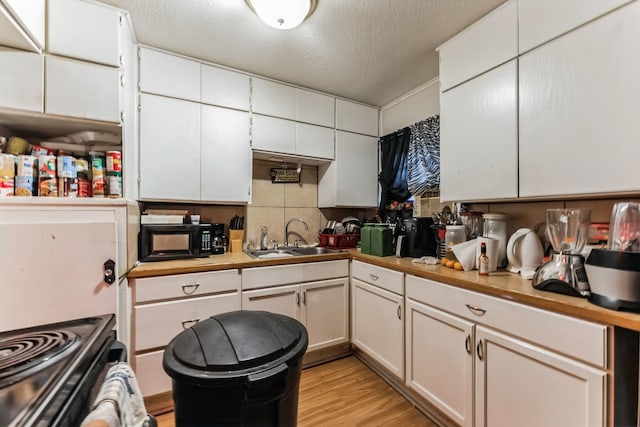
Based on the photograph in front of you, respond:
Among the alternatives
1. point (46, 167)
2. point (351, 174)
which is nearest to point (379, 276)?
point (351, 174)

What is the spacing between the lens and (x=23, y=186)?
4.53ft

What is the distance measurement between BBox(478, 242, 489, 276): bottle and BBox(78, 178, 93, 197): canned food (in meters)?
2.27

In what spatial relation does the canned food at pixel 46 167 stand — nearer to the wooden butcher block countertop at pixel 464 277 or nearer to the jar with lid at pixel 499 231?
the wooden butcher block countertop at pixel 464 277

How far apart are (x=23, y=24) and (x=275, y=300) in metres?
1.98

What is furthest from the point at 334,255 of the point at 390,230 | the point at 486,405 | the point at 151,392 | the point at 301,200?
the point at 151,392

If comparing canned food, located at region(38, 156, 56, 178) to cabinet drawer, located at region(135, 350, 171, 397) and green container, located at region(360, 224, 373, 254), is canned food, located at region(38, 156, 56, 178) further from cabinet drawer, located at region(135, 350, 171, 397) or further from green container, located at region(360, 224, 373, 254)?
green container, located at region(360, 224, 373, 254)

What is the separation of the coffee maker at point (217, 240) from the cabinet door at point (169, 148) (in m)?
0.30

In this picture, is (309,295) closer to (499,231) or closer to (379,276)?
(379,276)

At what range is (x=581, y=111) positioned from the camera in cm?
125

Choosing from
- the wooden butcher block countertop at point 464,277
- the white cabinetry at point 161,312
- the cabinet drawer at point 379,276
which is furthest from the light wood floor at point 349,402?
the wooden butcher block countertop at point 464,277

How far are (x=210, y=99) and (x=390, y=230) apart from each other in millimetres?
1764

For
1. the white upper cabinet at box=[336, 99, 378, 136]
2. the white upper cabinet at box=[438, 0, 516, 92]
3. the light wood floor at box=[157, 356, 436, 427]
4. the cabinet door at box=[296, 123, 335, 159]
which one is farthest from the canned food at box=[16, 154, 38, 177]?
the white upper cabinet at box=[438, 0, 516, 92]

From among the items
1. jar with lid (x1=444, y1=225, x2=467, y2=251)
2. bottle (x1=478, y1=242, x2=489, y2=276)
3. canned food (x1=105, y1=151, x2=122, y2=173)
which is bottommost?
bottle (x1=478, y1=242, x2=489, y2=276)

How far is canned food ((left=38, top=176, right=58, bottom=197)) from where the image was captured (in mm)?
1433
